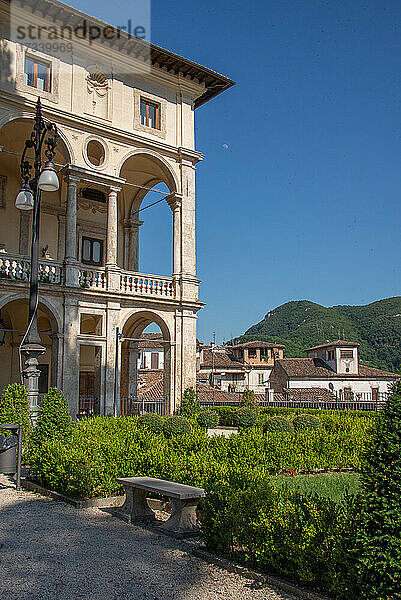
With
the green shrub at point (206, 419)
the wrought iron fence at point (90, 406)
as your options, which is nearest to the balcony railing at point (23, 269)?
the wrought iron fence at point (90, 406)

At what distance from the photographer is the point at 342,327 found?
9844cm

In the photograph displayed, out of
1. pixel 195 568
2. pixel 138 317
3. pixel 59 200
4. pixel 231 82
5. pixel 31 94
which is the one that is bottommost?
pixel 195 568

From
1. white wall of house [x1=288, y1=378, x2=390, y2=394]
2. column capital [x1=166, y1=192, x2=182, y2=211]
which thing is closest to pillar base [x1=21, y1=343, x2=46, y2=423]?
column capital [x1=166, y1=192, x2=182, y2=211]

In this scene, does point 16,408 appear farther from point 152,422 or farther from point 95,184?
point 95,184

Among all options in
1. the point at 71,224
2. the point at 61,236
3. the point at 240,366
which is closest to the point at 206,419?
the point at 71,224

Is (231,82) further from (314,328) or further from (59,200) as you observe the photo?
(314,328)

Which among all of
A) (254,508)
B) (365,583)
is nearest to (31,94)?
(254,508)

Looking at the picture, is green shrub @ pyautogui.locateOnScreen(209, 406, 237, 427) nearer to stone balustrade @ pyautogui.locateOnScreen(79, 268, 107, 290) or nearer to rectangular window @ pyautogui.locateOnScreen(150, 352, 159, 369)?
stone balustrade @ pyautogui.locateOnScreen(79, 268, 107, 290)

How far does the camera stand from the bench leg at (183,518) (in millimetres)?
6770

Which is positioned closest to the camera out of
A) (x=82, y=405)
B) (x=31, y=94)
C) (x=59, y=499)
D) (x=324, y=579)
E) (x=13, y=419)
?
(x=324, y=579)

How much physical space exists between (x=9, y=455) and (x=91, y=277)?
11.6 m

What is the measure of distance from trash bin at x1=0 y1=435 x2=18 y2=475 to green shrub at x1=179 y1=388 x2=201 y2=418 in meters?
12.3

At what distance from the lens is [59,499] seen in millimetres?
8773

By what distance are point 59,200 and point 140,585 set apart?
20.6 meters
